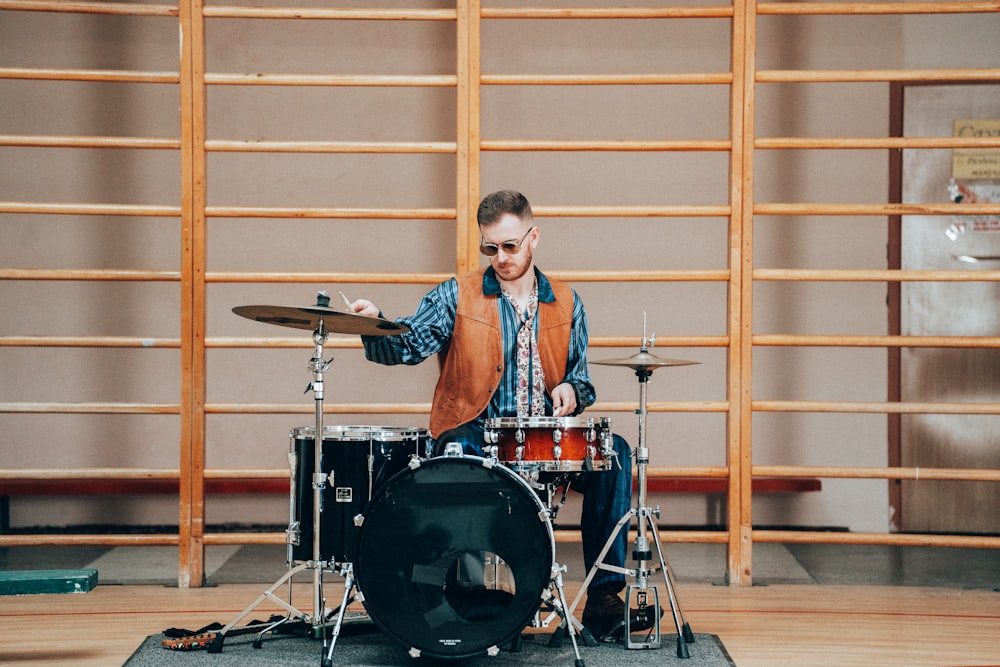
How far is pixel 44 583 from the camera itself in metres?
2.89

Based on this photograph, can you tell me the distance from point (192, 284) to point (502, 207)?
4.80 feet

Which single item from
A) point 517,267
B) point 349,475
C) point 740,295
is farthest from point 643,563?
point 740,295

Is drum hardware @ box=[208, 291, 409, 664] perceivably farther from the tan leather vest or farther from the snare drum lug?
the tan leather vest

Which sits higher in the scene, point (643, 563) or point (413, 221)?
point (413, 221)

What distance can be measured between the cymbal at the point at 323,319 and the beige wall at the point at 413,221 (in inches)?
80.9

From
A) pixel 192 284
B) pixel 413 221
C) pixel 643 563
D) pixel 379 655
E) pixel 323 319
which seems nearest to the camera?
pixel 323 319

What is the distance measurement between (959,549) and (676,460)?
4.57 ft

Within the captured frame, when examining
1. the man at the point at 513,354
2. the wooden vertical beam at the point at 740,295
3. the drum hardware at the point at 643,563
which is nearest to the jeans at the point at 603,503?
the man at the point at 513,354

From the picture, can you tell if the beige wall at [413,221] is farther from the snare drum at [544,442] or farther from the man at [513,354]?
the snare drum at [544,442]

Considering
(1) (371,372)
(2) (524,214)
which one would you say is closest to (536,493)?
(2) (524,214)

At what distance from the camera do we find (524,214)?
348 cm

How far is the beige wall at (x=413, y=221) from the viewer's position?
16.9ft

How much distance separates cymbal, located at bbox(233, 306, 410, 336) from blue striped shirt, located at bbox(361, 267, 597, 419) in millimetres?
335

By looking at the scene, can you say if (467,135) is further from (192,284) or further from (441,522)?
(441,522)
